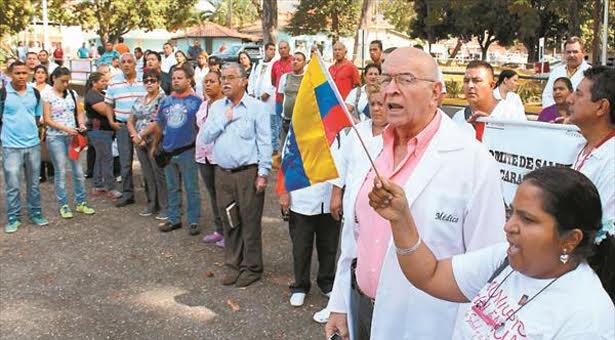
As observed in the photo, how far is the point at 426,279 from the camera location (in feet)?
6.76

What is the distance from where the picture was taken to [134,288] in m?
5.57

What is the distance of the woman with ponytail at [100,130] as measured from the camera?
28.1 feet

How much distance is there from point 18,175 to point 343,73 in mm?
5047

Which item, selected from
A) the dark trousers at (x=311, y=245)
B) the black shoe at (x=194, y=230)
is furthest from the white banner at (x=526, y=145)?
the black shoe at (x=194, y=230)

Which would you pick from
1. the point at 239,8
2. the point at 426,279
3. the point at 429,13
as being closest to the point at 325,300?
the point at 426,279

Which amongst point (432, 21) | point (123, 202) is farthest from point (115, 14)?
point (123, 202)

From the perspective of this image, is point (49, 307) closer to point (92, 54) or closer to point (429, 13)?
point (92, 54)

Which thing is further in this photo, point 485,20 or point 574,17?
point 485,20

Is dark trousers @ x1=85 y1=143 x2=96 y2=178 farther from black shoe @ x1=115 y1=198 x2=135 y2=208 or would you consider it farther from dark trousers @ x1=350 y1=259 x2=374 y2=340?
dark trousers @ x1=350 y1=259 x2=374 y2=340

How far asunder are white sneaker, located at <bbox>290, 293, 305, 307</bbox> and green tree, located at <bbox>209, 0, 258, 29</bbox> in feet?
310

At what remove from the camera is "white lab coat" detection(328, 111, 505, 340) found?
2.32m

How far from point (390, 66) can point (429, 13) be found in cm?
4548

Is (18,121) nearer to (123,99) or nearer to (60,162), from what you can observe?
(60,162)

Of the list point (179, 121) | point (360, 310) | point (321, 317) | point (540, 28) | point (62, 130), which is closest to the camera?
point (360, 310)
